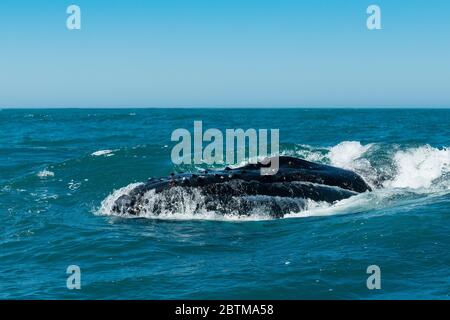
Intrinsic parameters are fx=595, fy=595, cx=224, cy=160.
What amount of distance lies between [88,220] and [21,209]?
3.36 metres

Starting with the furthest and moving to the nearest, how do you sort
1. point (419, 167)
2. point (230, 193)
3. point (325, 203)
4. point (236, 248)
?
point (419, 167), point (325, 203), point (230, 193), point (236, 248)

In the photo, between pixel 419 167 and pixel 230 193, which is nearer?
pixel 230 193

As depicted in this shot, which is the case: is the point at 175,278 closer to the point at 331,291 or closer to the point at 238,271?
the point at 238,271

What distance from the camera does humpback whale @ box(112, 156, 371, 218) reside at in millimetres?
15359

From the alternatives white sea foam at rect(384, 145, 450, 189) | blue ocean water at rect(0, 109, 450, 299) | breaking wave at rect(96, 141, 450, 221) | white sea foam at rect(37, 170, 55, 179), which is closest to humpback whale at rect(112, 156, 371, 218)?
breaking wave at rect(96, 141, 450, 221)

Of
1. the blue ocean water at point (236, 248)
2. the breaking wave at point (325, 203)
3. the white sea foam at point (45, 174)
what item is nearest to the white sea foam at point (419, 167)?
the breaking wave at point (325, 203)

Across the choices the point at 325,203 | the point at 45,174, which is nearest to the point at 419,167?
the point at 325,203

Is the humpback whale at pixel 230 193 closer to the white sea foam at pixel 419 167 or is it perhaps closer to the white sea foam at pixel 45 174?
the white sea foam at pixel 419 167

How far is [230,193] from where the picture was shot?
15.4 metres

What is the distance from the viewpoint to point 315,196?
52.5 feet

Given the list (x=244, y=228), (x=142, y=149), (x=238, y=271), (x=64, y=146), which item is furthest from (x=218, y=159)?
(x=238, y=271)

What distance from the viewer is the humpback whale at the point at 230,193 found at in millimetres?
15359

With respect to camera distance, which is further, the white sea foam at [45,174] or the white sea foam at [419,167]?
the white sea foam at [45,174]

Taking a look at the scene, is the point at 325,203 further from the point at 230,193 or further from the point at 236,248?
the point at 236,248
